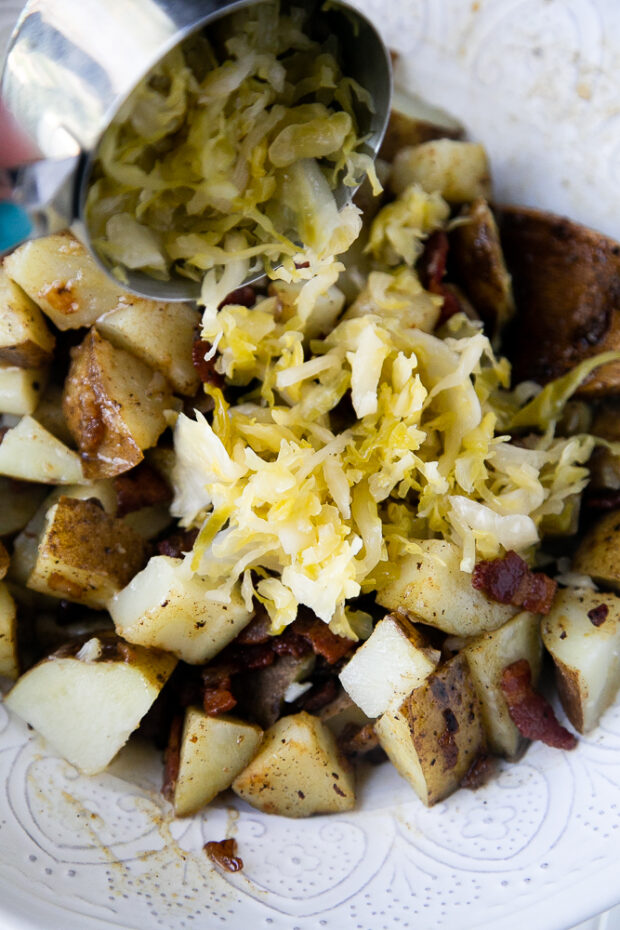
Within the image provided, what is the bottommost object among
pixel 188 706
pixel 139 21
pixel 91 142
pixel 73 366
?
pixel 188 706

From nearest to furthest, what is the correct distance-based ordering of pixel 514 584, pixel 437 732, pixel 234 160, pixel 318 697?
1. pixel 234 160
2. pixel 437 732
3. pixel 514 584
4. pixel 318 697

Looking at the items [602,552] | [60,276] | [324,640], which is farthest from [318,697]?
[60,276]

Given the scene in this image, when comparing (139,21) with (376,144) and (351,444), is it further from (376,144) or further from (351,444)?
(351,444)

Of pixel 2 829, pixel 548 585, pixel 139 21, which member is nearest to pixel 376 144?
pixel 139 21

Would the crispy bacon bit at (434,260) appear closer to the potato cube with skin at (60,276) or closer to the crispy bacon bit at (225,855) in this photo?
the potato cube with skin at (60,276)

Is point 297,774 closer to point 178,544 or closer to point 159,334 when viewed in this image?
point 178,544

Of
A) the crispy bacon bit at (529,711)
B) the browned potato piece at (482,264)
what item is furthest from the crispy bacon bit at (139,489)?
the browned potato piece at (482,264)
